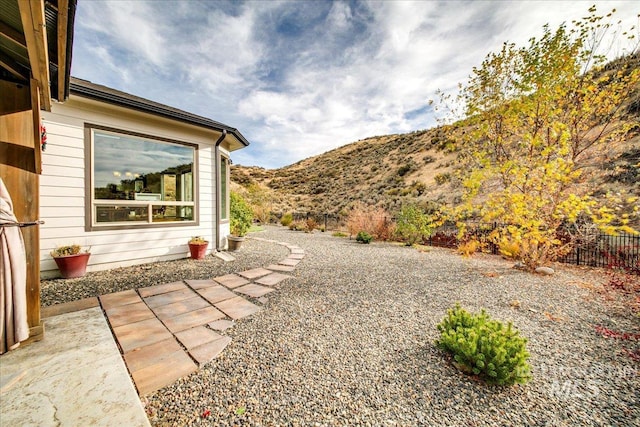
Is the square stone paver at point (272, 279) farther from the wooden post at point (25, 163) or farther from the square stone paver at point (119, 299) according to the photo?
the wooden post at point (25, 163)

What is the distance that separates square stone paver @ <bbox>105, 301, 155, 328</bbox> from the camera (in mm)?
2389

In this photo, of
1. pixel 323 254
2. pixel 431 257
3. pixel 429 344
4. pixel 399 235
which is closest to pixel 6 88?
pixel 429 344

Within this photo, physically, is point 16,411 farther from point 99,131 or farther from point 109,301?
point 99,131

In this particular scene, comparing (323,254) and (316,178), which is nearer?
(323,254)

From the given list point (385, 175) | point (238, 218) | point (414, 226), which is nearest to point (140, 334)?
point (238, 218)

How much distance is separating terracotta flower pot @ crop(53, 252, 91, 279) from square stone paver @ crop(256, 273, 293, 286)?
277 cm

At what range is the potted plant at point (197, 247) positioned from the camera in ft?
16.1

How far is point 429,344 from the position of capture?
7.02ft

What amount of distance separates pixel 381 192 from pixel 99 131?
1520 cm

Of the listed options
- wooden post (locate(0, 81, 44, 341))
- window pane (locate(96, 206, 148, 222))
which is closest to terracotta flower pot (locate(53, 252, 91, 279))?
window pane (locate(96, 206, 148, 222))

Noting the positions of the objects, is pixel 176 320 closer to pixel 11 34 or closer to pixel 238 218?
pixel 11 34

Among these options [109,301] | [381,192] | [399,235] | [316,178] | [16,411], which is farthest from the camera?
[316,178]

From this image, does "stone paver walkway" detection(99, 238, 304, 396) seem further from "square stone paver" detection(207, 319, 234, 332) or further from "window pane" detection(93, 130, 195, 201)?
"window pane" detection(93, 130, 195, 201)

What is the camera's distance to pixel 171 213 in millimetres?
4969
